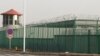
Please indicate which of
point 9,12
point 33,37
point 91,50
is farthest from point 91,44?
point 9,12

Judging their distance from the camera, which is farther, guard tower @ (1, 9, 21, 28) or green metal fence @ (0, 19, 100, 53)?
guard tower @ (1, 9, 21, 28)

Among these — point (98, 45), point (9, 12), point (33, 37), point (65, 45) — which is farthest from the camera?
point (9, 12)

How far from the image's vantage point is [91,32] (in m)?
43.8

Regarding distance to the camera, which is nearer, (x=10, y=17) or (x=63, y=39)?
(x=63, y=39)

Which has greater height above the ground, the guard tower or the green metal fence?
the guard tower

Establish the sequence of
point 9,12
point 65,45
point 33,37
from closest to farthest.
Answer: point 65,45 < point 33,37 < point 9,12

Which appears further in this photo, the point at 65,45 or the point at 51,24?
the point at 51,24

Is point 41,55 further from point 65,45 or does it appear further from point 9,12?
point 9,12

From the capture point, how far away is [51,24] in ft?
179

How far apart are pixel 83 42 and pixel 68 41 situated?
2112mm

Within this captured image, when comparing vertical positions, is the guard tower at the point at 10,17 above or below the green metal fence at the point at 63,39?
above

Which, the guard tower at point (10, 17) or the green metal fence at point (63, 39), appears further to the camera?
the guard tower at point (10, 17)

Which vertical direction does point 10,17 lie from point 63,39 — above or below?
above

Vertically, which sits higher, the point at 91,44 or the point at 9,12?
the point at 9,12
